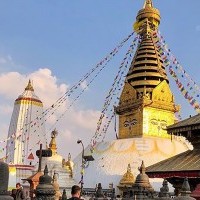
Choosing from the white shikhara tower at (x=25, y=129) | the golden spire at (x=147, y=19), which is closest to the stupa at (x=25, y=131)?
the white shikhara tower at (x=25, y=129)

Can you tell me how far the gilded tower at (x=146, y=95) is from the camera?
36281 mm

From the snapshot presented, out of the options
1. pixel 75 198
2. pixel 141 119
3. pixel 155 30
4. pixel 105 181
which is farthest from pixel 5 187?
pixel 155 30

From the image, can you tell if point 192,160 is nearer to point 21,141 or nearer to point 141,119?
point 141,119

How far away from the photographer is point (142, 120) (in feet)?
118

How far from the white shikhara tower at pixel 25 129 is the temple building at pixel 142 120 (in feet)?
47.5

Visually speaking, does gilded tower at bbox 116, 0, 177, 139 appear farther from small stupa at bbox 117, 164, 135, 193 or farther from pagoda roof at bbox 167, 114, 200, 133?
pagoda roof at bbox 167, 114, 200, 133

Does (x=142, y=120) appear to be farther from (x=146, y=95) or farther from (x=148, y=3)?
(x=148, y=3)

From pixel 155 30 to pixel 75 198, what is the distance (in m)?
34.8

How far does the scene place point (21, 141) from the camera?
50625mm

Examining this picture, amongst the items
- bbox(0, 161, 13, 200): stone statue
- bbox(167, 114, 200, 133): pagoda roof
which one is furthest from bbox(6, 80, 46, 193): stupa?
bbox(0, 161, 13, 200): stone statue

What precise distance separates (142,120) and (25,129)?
2238 centimetres

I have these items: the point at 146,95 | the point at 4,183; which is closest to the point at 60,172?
the point at 146,95

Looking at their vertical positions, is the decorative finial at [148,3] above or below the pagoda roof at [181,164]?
above

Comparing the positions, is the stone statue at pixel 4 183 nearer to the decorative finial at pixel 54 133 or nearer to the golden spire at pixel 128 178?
the golden spire at pixel 128 178
